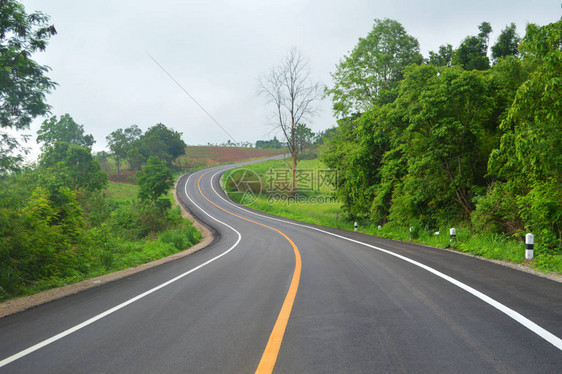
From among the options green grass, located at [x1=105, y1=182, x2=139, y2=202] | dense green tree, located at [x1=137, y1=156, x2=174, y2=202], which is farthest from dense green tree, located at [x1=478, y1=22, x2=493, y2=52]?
green grass, located at [x1=105, y1=182, x2=139, y2=202]

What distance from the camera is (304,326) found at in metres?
3.62

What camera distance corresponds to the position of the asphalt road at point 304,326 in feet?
9.09

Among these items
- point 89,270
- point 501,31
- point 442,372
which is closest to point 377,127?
point 501,31

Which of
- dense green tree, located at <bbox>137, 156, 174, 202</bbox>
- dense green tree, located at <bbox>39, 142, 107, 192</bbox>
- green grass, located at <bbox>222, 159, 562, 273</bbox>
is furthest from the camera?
dense green tree, located at <bbox>39, 142, 107, 192</bbox>

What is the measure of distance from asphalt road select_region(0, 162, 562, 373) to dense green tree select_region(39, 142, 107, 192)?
123 ft

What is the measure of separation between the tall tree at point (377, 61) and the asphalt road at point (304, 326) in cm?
2389

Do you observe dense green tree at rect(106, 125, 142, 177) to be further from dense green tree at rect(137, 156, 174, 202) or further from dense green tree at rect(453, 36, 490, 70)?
dense green tree at rect(453, 36, 490, 70)

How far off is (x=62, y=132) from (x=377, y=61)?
2527 inches

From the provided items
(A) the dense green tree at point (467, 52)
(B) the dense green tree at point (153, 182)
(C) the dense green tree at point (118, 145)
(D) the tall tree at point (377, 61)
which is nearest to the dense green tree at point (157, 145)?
(C) the dense green tree at point (118, 145)

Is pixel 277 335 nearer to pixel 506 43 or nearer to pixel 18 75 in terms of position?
pixel 18 75

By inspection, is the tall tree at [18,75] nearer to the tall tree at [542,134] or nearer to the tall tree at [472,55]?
the tall tree at [542,134]

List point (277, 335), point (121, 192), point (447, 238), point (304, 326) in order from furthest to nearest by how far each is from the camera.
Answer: point (121, 192)
point (447, 238)
point (304, 326)
point (277, 335)

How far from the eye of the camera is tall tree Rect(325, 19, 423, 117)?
27.3 m

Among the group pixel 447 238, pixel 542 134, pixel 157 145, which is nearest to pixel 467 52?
pixel 447 238
